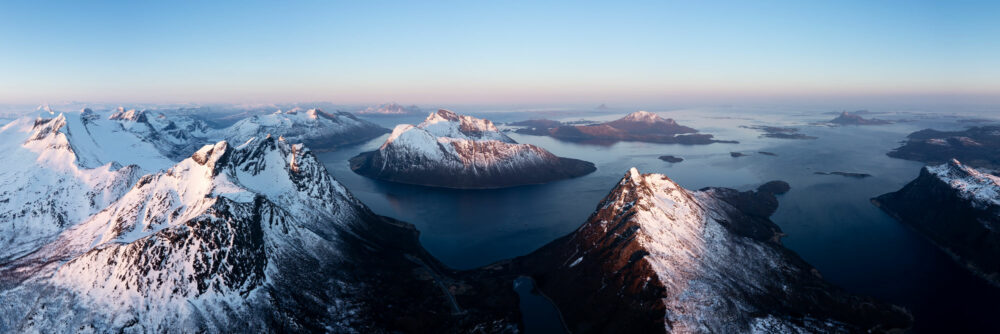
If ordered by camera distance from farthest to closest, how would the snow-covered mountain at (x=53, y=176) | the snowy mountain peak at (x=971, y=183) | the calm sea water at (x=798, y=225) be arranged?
the snowy mountain peak at (x=971, y=183) < the snow-covered mountain at (x=53, y=176) < the calm sea water at (x=798, y=225)

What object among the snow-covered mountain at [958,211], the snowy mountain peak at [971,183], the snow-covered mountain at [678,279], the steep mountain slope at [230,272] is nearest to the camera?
the steep mountain slope at [230,272]

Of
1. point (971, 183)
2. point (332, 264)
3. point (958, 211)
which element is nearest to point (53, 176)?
point (332, 264)

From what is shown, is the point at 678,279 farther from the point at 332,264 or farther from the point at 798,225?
the point at 798,225

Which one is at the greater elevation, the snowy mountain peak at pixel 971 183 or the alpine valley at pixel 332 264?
the snowy mountain peak at pixel 971 183

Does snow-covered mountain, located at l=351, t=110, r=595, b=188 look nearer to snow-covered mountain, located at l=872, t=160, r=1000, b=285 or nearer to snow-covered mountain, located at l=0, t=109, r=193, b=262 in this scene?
snow-covered mountain, located at l=0, t=109, r=193, b=262

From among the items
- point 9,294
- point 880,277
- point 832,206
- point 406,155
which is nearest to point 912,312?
point 880,277

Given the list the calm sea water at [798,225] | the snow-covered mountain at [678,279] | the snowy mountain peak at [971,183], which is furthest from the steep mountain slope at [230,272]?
the snowy mountain peak at [971,183]

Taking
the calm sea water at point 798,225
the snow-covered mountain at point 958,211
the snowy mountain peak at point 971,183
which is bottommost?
the calm sea water at point 798,225

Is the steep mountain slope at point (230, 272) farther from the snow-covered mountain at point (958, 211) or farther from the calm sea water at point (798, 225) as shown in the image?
the snow-covered mountain at point (958, 211)

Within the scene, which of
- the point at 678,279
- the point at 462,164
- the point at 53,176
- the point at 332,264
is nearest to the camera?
the point at 678,279
